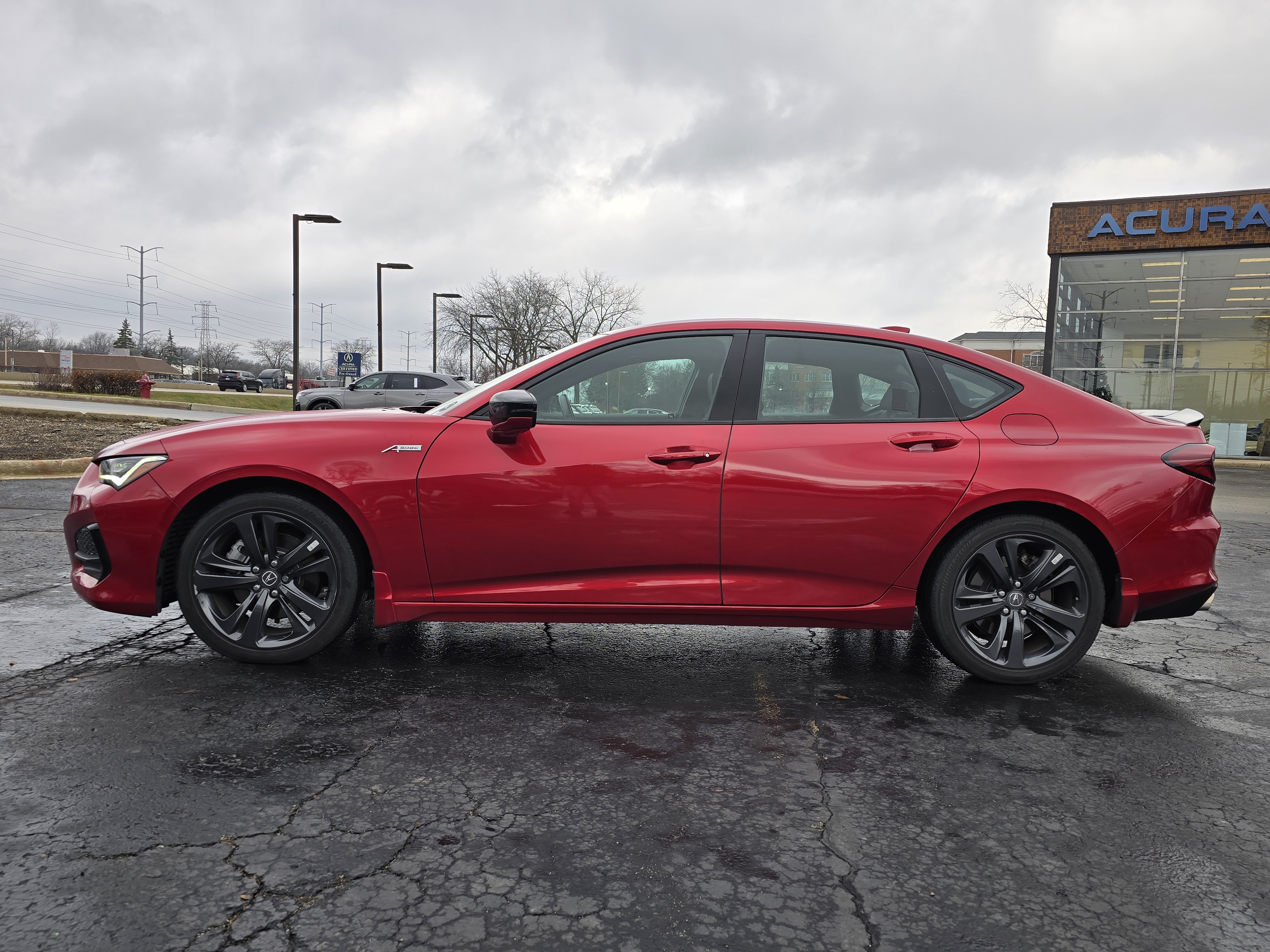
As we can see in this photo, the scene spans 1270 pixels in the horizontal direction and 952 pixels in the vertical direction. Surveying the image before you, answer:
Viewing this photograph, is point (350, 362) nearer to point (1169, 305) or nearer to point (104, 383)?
point (104, 383)

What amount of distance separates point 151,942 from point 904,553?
2982 millimetres

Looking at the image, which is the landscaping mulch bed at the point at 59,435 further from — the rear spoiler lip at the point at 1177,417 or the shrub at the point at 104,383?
the shrub at the point at 104,383

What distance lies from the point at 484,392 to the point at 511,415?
1.17ft

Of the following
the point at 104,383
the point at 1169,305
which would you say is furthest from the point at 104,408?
the point at 1169,305

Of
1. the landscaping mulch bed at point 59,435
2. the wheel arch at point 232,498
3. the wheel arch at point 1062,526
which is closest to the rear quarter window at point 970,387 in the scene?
the wheel arch at point 1062,526

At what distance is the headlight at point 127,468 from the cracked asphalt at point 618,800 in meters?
0.83

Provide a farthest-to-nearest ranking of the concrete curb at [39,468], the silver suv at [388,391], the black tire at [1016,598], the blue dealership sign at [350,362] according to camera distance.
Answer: the blue dealership sign at [350,362], the silver suv at [388,391], the concrete curb at [39,468], the black tire at [1016,598]

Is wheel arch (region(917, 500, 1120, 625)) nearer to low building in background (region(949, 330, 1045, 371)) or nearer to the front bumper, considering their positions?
the front bumper

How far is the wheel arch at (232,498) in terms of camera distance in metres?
3.97

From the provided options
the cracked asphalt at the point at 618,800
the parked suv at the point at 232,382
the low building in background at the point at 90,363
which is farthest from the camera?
the low building in background at the point at 90,363

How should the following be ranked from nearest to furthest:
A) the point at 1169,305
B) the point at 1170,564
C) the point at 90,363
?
1. the point at 1170,564
2. the point at 1169,305
3. the point at 90,363

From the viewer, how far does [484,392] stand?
4.09 m

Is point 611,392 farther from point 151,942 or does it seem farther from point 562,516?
point 151,942

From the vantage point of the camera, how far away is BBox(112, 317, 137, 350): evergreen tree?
113 meters
